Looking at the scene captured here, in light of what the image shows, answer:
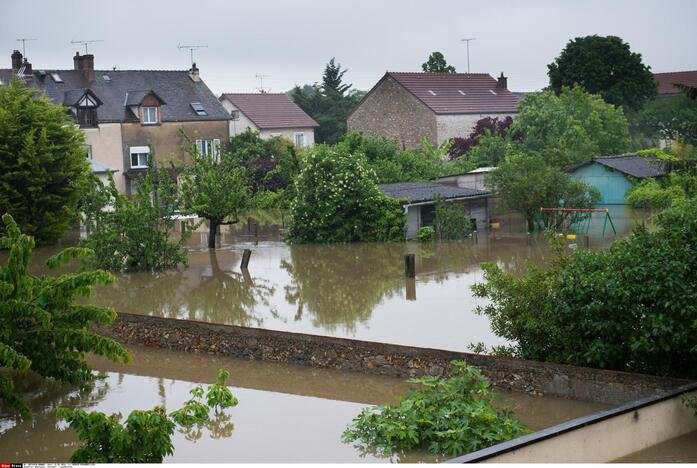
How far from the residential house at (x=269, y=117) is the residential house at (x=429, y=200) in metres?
20.7

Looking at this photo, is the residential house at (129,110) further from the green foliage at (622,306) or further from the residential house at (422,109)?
the green foliage at (622,306)

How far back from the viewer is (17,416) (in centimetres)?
1567

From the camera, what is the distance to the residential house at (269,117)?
5912 centimetres

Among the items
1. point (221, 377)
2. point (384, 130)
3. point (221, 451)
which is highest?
point (384, 130)

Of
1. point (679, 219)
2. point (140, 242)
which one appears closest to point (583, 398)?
point (679, 219)

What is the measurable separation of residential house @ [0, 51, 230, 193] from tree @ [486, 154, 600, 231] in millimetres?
16619

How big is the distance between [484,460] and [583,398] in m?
4.76

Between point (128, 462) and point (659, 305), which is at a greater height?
point (659, 305)

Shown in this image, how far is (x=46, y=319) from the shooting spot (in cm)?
1426

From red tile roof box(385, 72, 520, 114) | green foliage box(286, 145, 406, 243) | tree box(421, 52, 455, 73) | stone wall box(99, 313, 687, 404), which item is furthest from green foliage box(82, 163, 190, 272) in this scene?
tree box(421, 52, 455, 73)

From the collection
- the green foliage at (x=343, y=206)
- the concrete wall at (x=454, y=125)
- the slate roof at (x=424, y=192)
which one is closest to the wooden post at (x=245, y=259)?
the green foliage at (x=343, y=206)

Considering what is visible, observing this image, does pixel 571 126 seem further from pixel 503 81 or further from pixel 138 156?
pixel 138 156

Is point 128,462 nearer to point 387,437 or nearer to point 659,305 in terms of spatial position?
point 387,437

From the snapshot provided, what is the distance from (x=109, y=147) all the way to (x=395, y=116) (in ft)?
56.5
